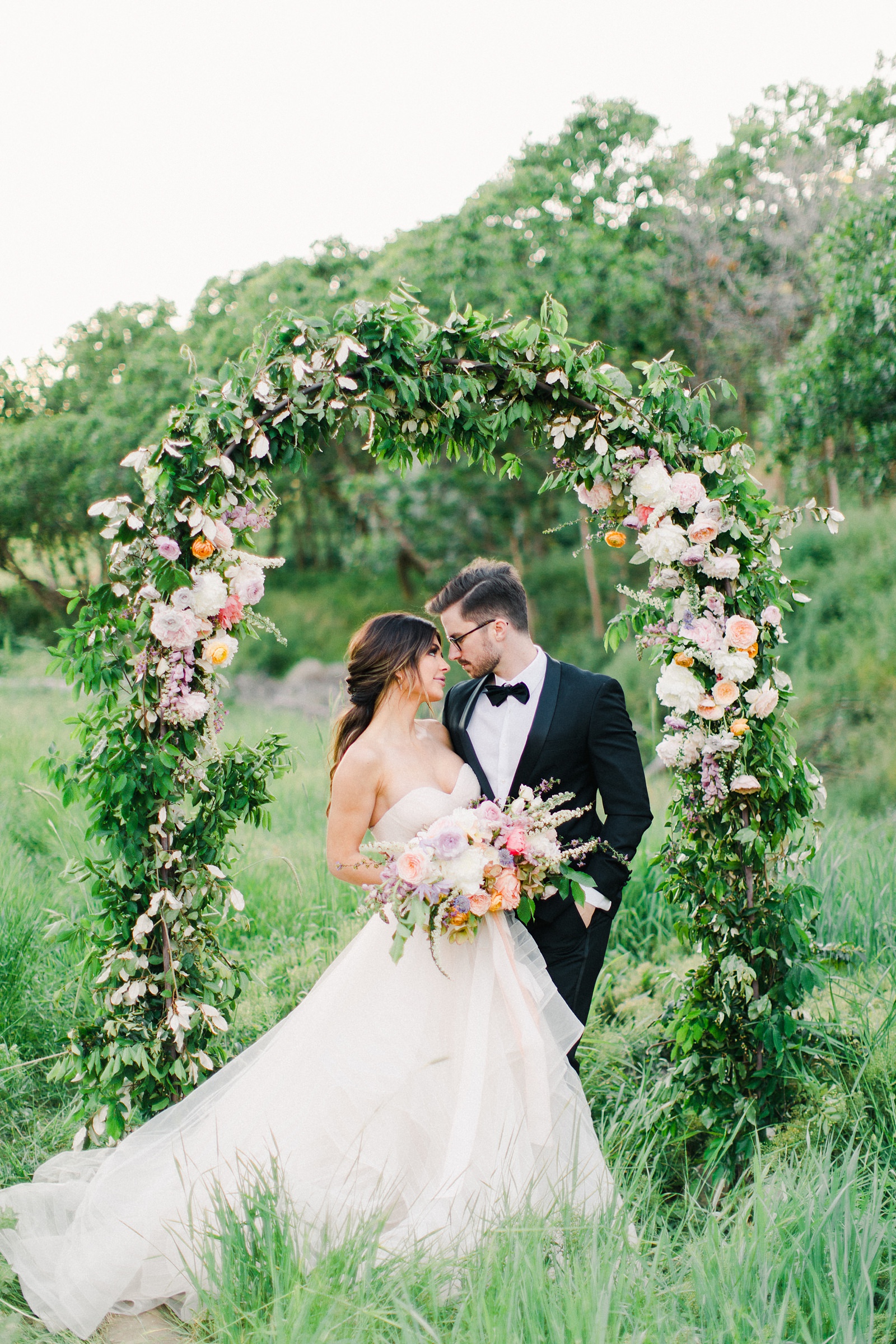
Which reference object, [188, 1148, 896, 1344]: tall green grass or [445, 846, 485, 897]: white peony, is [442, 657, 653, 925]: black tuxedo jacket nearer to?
[445, 846, 485, 897]: white peony

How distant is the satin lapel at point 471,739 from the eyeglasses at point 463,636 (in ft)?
0.55

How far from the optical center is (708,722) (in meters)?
3.42

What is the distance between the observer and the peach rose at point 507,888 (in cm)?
295

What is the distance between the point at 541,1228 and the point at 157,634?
217 centimetres

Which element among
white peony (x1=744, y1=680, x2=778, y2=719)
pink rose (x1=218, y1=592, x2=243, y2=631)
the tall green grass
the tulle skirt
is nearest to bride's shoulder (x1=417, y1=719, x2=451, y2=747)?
the tulle skirt

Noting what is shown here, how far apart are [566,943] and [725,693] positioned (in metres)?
1.10

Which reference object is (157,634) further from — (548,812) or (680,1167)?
(680,1167)

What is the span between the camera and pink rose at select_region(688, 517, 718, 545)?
3.26 m

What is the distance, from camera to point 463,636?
3.54 meters

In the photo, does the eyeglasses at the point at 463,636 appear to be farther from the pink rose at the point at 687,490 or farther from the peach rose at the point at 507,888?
the peach rose at the point at 507,888

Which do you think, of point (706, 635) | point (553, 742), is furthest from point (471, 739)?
point (706, 635)

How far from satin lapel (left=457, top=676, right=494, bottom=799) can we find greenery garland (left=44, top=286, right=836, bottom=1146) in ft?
2.06

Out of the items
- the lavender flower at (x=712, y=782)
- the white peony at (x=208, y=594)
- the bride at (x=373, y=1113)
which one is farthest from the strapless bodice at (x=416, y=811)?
the white peony at (x=208, y=594)

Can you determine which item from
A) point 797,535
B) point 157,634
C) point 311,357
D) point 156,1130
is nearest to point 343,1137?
point 156,1130
